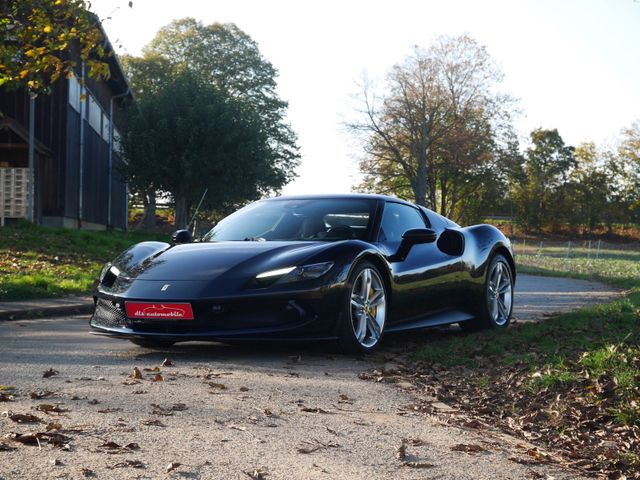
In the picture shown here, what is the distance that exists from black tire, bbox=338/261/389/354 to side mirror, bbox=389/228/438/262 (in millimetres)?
388

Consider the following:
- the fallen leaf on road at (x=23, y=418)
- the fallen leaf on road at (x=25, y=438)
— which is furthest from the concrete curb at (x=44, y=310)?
the fallen leaf on road at (x=25, y=438)

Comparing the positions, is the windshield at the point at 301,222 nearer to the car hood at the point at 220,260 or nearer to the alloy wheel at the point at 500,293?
the car hood at the point at 220,260

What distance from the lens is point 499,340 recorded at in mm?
8297

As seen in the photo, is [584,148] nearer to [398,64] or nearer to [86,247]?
[398,64]

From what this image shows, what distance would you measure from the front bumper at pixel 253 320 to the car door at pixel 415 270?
111 centimetres

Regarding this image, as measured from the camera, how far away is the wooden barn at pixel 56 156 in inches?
1160

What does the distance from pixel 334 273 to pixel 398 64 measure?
51.8 m

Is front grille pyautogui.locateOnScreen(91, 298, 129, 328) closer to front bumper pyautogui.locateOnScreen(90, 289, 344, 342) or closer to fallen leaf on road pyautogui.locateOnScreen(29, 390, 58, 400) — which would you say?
front bumper pyautogui.locateOnScreen(90, 289, 344, 342)

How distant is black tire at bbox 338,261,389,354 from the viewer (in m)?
7.30

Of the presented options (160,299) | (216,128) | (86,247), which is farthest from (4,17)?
(216,128)

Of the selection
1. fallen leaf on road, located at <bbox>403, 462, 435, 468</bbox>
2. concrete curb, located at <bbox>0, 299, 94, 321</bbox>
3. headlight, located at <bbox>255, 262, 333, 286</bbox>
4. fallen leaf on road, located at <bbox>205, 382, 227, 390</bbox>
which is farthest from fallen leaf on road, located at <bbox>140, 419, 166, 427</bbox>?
concrete curb, located at <bbox>0, 299, 94, 321</bbox>

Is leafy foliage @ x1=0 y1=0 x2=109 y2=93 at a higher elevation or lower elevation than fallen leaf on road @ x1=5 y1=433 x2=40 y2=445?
higher

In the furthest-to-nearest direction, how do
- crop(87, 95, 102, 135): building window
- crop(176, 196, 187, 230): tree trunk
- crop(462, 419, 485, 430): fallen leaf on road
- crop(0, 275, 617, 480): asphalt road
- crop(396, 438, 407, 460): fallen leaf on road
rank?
crop(176, 196, 187, 230): tree trunk < crop(87, 95, 102, 135): building window < crop(462, 419, 485, 430): fallen leaf on road < crop(396, 438, 407, 460): fallen leaf on road < crop(0, 275, 617, 480): asphalt road

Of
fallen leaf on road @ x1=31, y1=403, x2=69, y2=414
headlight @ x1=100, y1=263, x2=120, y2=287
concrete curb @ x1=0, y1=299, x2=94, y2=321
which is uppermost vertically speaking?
headlight @ x1=100, y1=263, x2=120, y2=287
